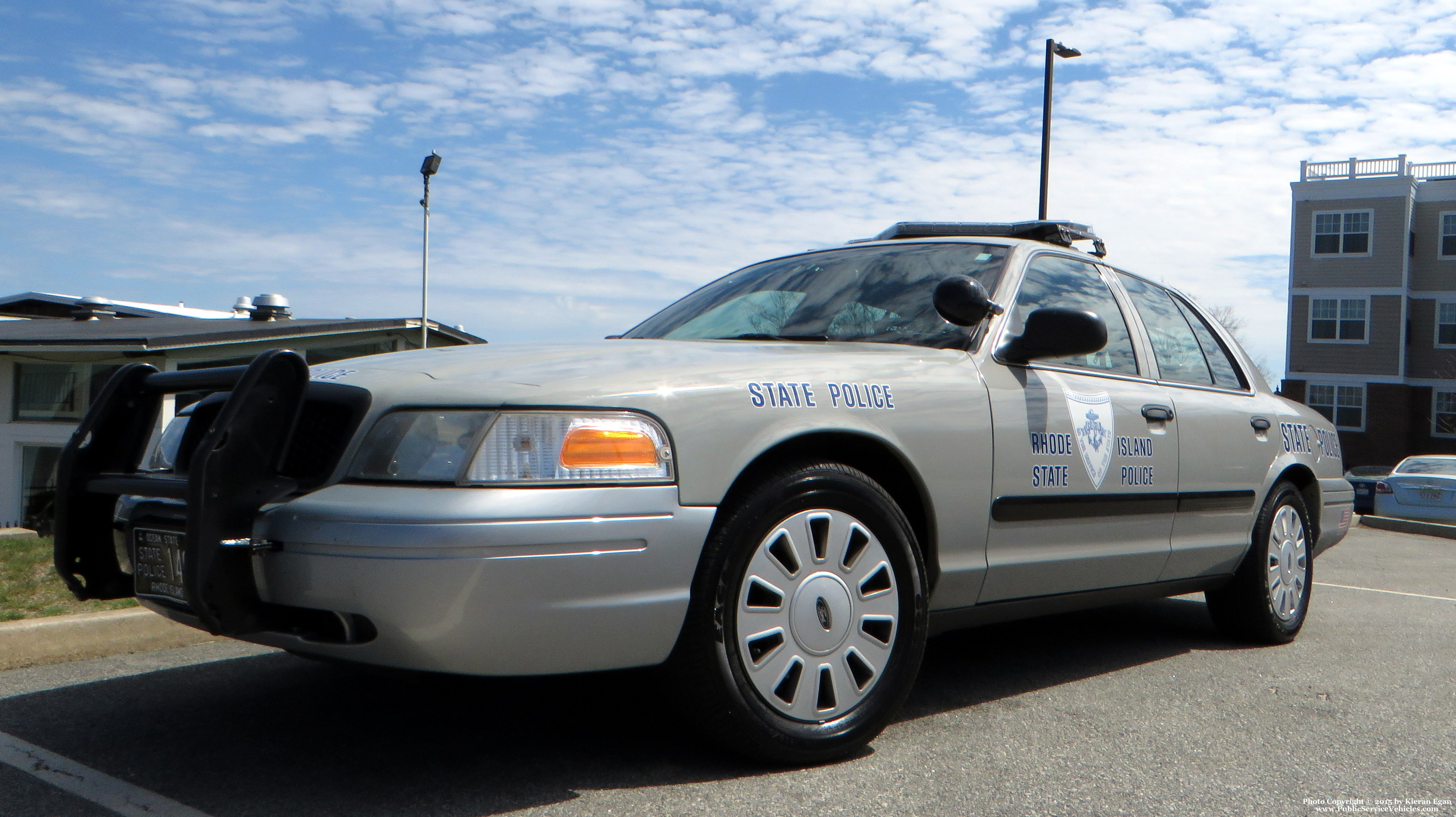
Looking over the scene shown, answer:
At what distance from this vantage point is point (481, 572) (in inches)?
98.9

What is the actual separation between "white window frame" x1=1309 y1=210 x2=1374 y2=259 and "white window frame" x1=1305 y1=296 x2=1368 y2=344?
1.22 m

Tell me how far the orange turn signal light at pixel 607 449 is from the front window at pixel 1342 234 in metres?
37.7

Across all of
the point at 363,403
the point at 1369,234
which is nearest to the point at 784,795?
the point at 363,403

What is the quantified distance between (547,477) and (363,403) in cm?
50

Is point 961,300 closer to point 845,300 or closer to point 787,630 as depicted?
point 845,300

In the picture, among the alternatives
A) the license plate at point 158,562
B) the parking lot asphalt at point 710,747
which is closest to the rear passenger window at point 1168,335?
the parking lot asphalt at point 710,747

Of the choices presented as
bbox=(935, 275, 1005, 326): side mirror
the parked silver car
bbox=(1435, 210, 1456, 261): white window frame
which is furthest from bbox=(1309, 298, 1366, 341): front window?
bbox=(935, 275, 1005, 326): side mirror

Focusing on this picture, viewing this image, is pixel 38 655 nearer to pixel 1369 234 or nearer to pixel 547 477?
pixel 547 477

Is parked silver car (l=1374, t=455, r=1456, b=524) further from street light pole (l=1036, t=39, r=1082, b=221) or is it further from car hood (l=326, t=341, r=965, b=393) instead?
car hood (l=326, t=341, r=965, b=393)

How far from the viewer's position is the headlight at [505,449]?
2.62 m

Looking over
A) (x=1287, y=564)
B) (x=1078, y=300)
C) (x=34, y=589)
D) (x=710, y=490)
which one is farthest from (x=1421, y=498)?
(x=34, y=589)

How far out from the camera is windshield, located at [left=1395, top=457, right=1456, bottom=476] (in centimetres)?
1870

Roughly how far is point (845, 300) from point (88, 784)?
2.60 m

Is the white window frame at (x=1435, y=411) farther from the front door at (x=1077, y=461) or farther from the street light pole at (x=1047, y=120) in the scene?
the front door at (x=1077, y=461)
